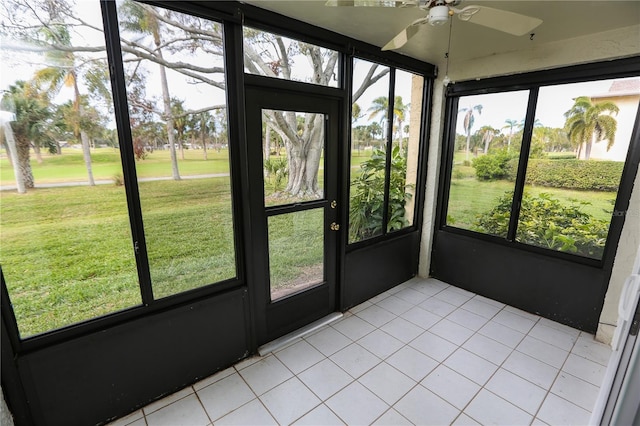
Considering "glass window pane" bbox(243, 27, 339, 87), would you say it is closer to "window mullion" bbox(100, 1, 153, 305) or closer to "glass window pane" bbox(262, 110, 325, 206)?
"glass window pane" bbox(262, 110, 325, 206)

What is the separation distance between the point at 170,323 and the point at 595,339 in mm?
3575

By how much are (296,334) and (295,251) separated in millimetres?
759

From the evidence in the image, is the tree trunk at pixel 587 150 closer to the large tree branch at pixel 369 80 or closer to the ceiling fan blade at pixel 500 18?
the ceiling fan blade at pixel 500 18

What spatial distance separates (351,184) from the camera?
2.99 meters

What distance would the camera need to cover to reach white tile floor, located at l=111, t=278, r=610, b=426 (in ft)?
6.15

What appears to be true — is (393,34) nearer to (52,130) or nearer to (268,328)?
(52,130)

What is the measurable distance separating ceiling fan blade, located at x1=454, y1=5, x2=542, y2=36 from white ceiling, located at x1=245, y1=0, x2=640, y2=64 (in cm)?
50

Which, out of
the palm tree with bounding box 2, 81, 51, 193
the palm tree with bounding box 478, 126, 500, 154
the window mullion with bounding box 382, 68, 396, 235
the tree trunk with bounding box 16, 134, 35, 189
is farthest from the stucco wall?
the tree trunk with bounding box 16, 134, 35, 189

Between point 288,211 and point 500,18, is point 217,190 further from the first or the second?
point 500,18

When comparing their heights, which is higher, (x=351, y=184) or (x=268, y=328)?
(x=351, y=184)

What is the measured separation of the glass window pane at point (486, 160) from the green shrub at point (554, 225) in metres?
0.02

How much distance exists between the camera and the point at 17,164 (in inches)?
57.0

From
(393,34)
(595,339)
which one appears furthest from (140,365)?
(595,339)

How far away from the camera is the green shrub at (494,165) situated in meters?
3.11
